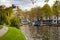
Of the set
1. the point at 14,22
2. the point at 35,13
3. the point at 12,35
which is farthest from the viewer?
the point at 35,13

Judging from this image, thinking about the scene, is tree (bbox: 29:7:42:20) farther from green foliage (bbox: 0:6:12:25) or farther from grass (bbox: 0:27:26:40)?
grass (bbox: 0:27:26:40)

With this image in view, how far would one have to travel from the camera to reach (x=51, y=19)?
235cm

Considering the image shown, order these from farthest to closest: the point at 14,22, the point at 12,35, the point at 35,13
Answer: the point at 35,13, the point at 14,22, the point at 12,35

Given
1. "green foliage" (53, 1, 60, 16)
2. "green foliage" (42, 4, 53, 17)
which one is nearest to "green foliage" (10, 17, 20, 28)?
"green foliage" (42, 4, 53, 17)

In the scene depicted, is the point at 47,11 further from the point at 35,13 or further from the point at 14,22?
the point at 14,22

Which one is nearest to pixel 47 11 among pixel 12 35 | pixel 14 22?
pixel 14 22

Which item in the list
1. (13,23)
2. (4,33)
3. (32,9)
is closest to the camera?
(4,33)


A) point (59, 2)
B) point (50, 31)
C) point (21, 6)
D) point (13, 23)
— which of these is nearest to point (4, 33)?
point (13, 23)

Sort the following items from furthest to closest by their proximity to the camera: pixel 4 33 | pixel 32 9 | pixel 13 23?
pixel 32 9
pixel 13 23
pixel 4 33

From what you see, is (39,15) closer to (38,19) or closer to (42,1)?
(38,19)

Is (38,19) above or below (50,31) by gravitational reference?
above

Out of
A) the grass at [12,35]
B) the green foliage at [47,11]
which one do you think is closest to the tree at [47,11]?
the green foliage at [47,11]

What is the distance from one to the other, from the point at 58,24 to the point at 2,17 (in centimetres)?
89

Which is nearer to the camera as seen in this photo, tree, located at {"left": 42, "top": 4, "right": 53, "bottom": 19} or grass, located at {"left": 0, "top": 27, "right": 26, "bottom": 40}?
grass, located at {"left": 0, "top": 27, "right": 26, "bottom": 40}
